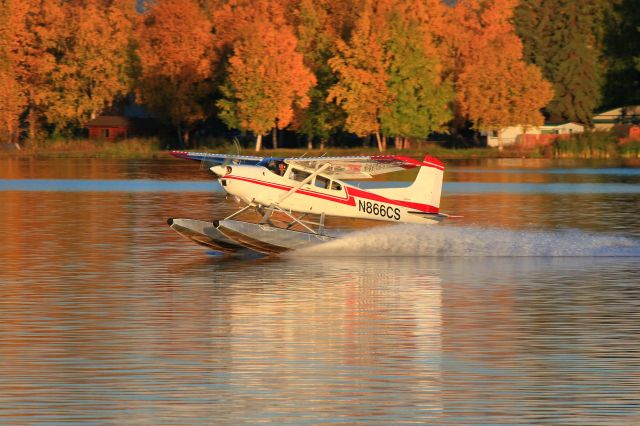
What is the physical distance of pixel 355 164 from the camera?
3366 centimetres

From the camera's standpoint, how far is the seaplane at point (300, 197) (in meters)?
31.3

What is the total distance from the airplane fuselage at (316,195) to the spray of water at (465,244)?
935 mm

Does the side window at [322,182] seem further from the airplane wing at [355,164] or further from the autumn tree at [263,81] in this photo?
the autumn tree at [263,81]

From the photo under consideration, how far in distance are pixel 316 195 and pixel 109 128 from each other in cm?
10758

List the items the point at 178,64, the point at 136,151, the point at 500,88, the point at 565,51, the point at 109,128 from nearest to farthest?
the point at 178,64 → the point at 136,151 → the point at 500,88 → the point at 109,128 → the point at 565,51

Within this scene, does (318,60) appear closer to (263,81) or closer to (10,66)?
(263,81)

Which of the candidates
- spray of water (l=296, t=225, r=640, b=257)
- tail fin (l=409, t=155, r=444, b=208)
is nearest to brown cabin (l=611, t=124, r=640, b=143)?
spray of water (l=296, t=225, r=640, b=257)

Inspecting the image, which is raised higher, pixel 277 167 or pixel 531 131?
pixel 277 167

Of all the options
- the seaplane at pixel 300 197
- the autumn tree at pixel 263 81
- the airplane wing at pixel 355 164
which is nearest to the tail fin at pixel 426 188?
the seaplane at pixel 300 197

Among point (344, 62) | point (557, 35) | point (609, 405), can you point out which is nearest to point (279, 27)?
point (344, 62)

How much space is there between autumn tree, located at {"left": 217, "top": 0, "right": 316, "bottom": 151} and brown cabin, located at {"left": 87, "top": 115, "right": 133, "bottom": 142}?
1559 centimetres

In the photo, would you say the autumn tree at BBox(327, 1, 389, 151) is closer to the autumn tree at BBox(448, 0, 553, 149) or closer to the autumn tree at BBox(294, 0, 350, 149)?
the autumn tree at BBox(294, 0, 350, 149)

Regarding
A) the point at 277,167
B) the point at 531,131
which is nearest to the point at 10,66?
the point at 531,131

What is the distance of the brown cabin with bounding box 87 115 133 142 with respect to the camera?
13738 centimetres
